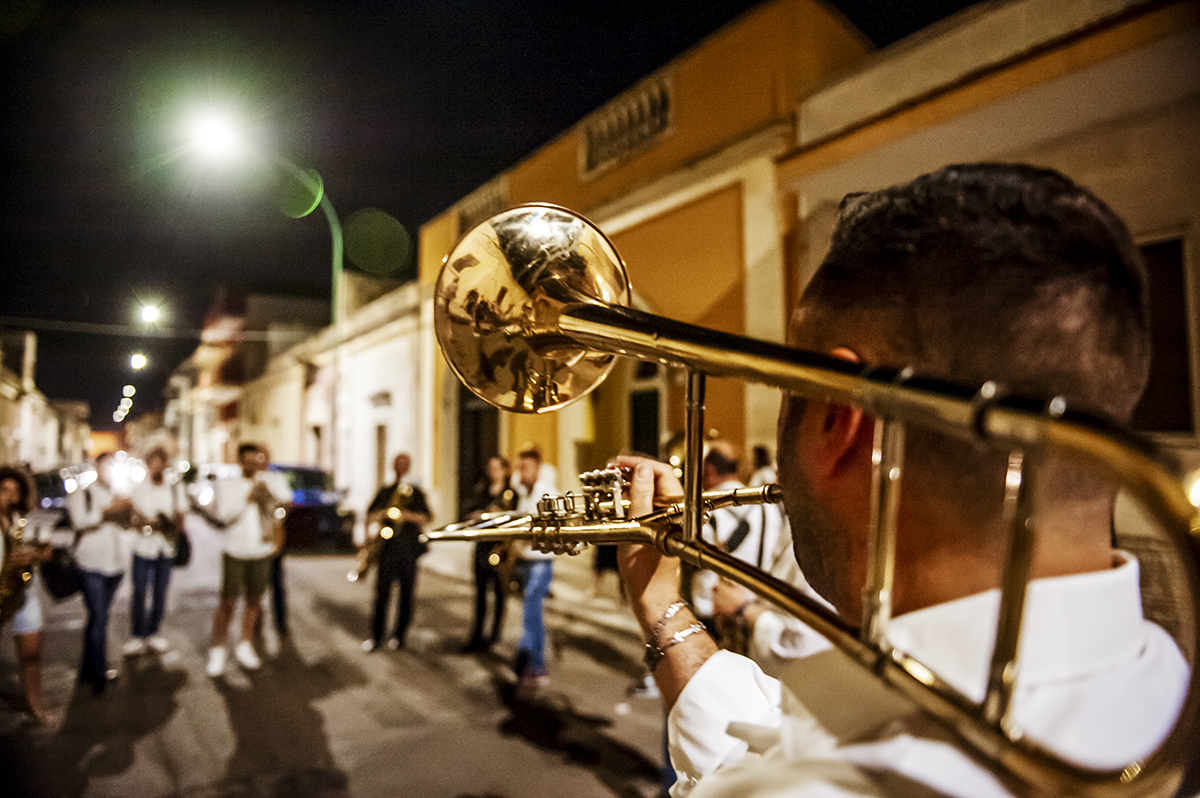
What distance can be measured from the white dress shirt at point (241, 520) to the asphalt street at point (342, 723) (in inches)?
42.2

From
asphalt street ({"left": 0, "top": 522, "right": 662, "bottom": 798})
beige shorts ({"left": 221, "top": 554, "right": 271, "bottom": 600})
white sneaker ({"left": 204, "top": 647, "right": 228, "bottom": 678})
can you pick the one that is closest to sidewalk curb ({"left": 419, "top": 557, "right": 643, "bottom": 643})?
asphalt street ({"left": 0, "top": 522, "right": 662, "bottom": 798})

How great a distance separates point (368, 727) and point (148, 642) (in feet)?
11.6

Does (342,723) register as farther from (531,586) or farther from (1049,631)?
(1049,631)

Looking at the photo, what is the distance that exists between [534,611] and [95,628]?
12.2 ft

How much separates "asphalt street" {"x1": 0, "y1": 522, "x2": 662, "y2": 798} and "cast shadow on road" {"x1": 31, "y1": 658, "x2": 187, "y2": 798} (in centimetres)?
1

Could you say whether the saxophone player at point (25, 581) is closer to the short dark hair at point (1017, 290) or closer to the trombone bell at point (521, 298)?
the trombone bell at point (521, 298)

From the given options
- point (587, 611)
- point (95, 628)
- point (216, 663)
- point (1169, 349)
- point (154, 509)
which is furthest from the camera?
point (587, 611)

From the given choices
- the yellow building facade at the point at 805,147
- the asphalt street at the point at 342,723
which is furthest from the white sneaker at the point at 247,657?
the yellow building facade at the point at 805,147

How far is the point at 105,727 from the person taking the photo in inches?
184

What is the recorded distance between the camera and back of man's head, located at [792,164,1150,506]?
0.74 metres

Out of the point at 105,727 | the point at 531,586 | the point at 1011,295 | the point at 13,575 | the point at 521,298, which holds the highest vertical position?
the point at 521,298

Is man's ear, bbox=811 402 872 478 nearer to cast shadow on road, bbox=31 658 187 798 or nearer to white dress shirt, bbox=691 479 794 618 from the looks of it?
white dress shirt, bbox=691 479 794 618

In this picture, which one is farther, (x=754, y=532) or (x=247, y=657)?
(x=247, y=657)

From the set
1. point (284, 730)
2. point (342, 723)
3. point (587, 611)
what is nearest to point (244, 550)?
point (284, 730)
